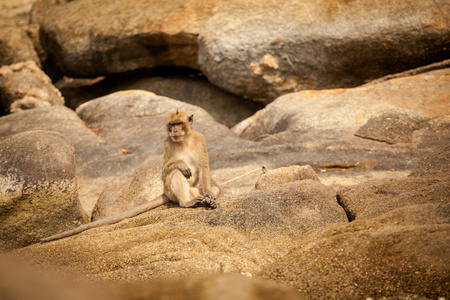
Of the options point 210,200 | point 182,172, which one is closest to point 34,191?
point 182,172

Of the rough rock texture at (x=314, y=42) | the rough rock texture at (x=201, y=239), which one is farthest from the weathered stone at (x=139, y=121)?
the rough rock texture at (x=201, y=239)

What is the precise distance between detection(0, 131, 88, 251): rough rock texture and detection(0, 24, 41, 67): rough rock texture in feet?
28.3

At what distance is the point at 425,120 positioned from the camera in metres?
8.36

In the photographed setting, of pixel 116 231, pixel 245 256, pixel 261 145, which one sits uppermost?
Answer: pixel 245 256

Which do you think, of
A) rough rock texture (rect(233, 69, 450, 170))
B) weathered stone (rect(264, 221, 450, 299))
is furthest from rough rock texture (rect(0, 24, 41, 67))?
weathered stone (rect(264, 221, 450, 299))

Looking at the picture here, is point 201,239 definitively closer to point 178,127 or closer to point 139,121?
point 178,127

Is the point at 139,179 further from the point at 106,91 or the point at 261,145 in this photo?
the point at 106,91

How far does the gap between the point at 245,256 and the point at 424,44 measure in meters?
8.68

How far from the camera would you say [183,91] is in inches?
540

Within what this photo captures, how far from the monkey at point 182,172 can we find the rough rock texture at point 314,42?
20.9 ft

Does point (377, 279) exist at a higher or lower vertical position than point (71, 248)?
higher

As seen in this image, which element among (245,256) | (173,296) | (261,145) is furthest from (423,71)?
(173,296)

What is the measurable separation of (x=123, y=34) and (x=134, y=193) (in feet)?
24.8

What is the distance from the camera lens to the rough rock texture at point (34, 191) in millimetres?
5441
